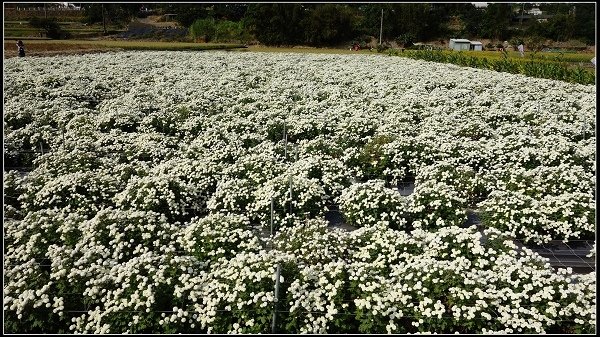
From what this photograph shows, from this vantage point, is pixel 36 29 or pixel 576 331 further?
pixel 36 29

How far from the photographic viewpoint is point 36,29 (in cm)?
6269

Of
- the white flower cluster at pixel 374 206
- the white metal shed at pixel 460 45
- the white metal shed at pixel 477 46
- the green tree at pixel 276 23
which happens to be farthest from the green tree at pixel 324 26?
the white flower cluster at pixel 374 206

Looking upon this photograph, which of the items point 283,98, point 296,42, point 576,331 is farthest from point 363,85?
point 296,42

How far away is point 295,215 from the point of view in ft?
26.8

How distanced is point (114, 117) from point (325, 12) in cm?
5616

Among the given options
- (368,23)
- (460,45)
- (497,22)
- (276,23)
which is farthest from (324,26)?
(497,22)

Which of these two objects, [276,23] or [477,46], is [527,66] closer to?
[477,46]

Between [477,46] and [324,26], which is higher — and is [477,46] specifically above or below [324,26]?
below

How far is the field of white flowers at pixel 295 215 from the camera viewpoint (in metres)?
5.29

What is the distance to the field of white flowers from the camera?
5.29 m

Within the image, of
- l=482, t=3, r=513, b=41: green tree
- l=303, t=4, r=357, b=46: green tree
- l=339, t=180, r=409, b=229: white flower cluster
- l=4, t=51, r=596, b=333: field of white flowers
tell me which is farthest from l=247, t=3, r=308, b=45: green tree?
l=339, t=180, r=409, b=229: white flower cluster

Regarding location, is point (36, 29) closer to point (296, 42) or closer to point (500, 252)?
point (296, 42)

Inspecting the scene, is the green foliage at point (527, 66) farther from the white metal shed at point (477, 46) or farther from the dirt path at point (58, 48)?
the dirt path at point (58, 48)

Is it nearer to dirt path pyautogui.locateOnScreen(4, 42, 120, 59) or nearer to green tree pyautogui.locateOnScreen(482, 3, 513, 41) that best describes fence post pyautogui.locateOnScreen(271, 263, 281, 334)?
dirt path pyautogui.locateOnScreen(4, 42, 120, 59)
